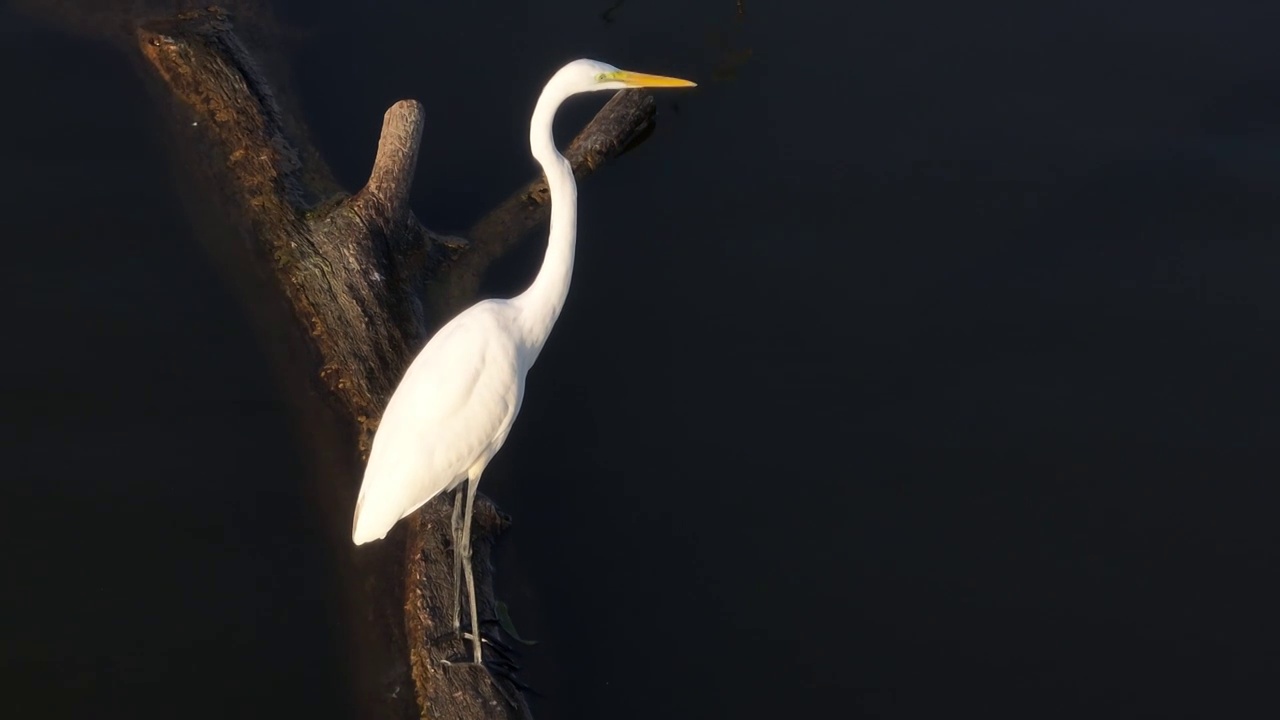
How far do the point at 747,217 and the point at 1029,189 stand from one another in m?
1.61

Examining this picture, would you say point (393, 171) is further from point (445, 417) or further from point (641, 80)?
point (445, 417)

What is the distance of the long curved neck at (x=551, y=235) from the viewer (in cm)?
419

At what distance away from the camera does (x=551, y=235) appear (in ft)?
14.1

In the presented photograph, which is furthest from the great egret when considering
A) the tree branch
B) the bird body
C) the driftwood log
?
the tree branch

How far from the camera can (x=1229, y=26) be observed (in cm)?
748

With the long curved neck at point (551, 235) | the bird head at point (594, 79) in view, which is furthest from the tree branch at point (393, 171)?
the bird head at point (594, 79)

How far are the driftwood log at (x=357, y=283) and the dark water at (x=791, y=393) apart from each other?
0.17 m

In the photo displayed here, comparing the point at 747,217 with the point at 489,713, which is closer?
the point at 489,713

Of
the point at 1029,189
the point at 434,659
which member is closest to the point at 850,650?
the point at 434,659

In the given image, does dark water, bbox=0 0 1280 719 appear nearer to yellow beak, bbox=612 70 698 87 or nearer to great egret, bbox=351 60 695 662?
great egret, bbox=351 60 695 662

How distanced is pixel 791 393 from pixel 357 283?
2.09 m

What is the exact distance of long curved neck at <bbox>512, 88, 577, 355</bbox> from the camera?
419cm

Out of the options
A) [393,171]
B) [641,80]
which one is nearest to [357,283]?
[393,171]

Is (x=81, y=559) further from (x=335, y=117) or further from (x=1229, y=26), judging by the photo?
(x=1229, y=26)
